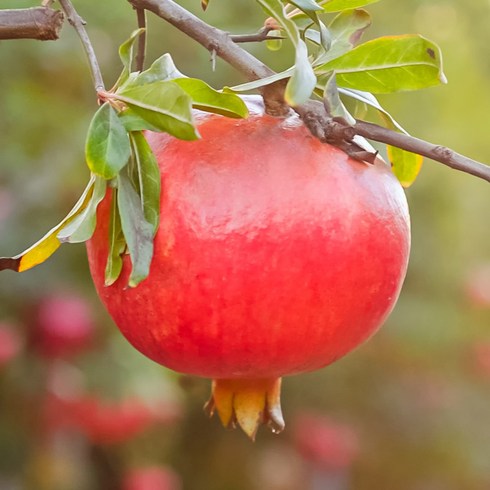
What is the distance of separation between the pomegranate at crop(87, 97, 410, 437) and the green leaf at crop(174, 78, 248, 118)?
0.15 feet

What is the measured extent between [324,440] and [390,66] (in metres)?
Answer: 3.05

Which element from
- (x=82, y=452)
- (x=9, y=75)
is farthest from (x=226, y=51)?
(x=82, y=452)

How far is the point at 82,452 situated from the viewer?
3.46m

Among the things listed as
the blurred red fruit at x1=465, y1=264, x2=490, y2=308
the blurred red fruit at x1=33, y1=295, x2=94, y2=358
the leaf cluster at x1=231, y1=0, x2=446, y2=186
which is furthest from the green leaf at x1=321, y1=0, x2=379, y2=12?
the blurred red fruit at x1=465, y1=264, x2=490, y2=308

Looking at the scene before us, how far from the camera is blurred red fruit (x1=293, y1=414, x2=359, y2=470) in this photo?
3.57 m

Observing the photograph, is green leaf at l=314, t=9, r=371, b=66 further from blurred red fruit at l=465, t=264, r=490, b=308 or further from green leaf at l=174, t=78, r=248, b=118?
blurred red fruit at l=465, t=264, r=490, b=308

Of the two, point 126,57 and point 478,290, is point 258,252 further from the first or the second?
point 478,290

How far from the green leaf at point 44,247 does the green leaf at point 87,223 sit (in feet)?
0.06

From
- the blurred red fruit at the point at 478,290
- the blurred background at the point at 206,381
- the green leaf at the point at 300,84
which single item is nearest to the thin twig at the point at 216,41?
the green leaf at the point at 300,84

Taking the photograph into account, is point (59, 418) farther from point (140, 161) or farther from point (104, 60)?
point (140, 161)

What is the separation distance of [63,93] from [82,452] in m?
1.40

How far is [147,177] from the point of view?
2.32 ft

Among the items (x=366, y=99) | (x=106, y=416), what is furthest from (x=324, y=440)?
(x=366, y=99)

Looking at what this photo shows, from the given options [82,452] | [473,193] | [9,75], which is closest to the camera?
[9,75]
